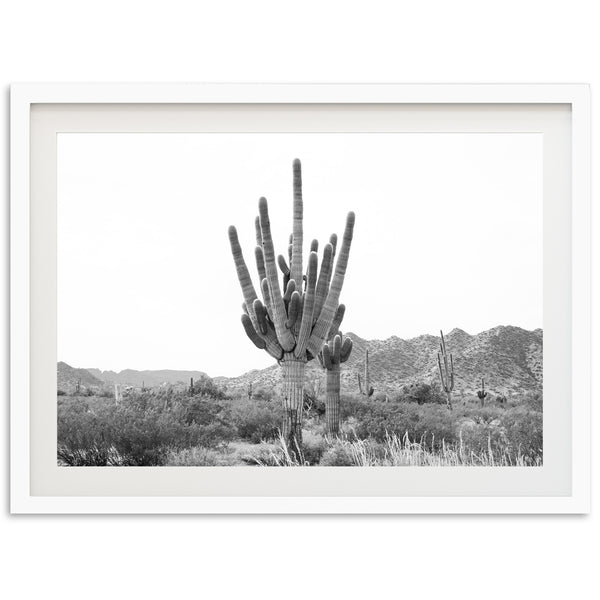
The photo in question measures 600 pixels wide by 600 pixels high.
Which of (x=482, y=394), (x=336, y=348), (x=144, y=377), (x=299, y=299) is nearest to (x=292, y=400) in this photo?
(x=336, y=348)

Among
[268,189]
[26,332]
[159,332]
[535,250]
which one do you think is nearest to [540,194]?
[535,250]

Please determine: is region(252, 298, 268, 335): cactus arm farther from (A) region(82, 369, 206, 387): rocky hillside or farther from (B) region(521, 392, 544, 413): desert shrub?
(B) region(521, 392, 544, 413): desert shrub

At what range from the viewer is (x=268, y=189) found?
5.75 meters

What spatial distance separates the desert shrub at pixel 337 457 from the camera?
563cm

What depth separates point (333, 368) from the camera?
5.84 metres

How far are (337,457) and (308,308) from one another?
1.10 meters

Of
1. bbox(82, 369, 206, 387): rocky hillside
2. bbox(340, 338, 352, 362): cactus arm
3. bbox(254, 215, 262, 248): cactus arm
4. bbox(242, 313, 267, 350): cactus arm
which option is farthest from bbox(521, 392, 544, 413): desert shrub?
bbox(82, 369, 206, 387): rocky hillside

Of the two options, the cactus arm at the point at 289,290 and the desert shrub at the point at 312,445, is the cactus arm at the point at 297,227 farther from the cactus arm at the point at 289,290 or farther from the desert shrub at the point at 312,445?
the desert shrub at the point at 312,445

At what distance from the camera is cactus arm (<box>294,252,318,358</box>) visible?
5828 mm
